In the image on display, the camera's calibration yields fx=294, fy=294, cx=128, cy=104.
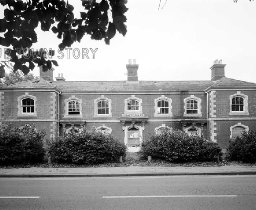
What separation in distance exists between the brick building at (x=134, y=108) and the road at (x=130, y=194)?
50.4 ft

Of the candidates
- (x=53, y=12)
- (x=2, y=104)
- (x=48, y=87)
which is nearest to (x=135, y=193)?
(x=53, y=12)

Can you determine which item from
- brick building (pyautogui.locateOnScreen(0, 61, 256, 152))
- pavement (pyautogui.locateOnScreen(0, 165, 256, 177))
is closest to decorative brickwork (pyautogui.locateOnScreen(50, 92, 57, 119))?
brick building (pyautogui.locateOnScreen(0, 61, 256, 152))

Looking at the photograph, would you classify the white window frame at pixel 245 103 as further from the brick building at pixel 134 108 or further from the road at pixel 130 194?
the road at pixel 130 194

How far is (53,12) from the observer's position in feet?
16.1

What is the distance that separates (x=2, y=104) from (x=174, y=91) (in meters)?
16.6

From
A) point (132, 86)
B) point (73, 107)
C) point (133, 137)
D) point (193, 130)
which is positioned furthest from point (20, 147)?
point (193, 130)

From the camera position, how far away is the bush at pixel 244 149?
55.4 feet

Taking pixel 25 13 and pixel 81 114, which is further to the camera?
pixel 81 114

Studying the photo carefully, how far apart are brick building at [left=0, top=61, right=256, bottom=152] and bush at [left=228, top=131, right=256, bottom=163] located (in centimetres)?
895

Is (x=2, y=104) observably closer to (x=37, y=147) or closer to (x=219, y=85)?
(x=37, y=147)

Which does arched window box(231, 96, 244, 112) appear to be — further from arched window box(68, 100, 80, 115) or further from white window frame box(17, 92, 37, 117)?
white window frame box(17, 92, 37, 117)

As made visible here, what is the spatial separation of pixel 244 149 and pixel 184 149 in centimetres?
342

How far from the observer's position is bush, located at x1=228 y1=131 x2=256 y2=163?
16.9 m

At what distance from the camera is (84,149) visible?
17.3 m
